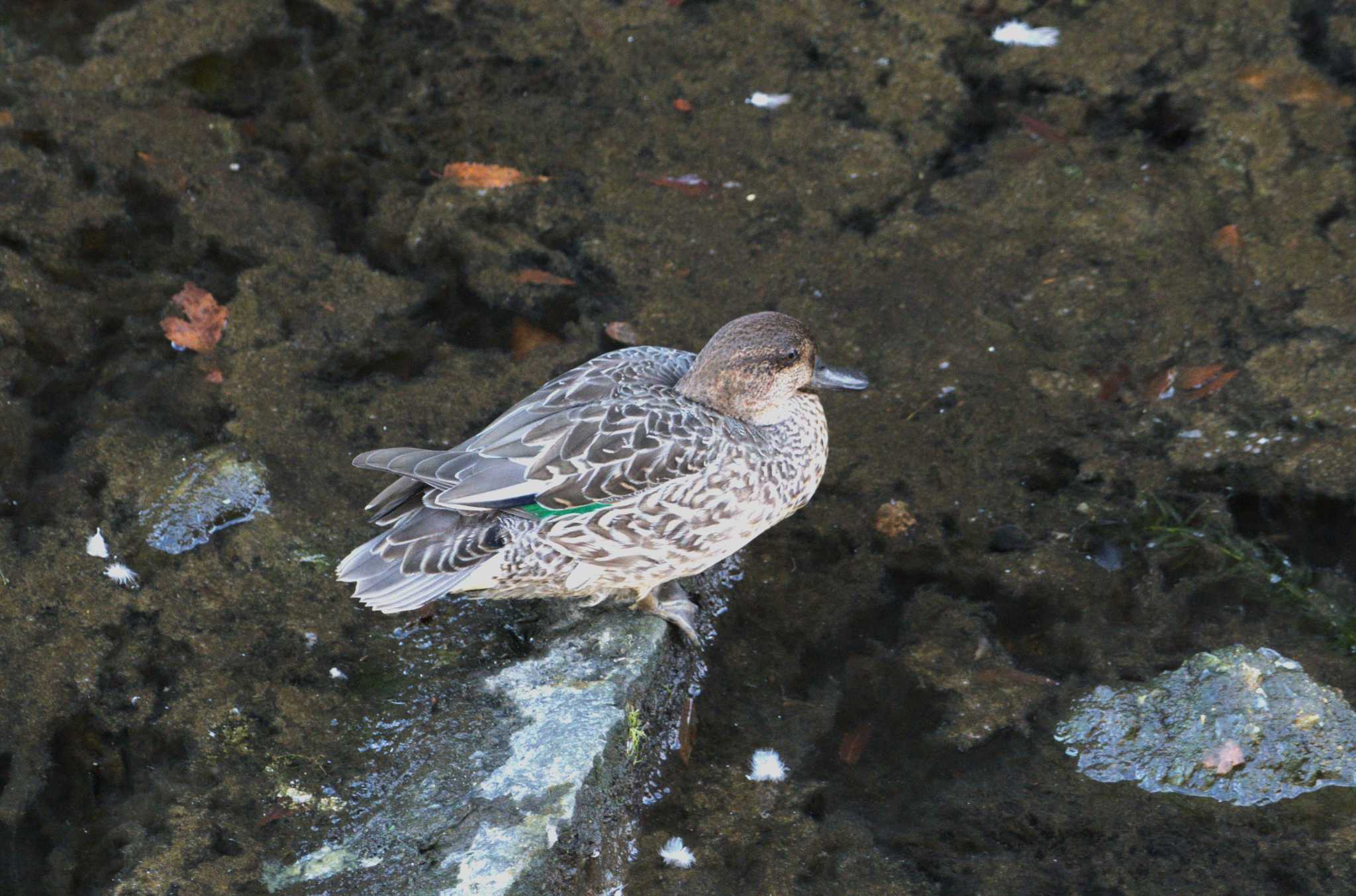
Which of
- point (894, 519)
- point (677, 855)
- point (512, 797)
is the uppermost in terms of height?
point (512, 797)

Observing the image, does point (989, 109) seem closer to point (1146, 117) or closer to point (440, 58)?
point (1146, 117)

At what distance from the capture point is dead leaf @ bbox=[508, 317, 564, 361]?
4.38 m

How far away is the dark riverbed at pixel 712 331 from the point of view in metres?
3.14

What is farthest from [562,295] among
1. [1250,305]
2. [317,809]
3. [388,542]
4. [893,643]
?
[1250,305]

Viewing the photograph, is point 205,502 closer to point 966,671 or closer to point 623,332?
point 623,332

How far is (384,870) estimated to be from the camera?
9.27ft

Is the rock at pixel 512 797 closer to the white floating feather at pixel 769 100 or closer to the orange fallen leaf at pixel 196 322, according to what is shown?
the orange fallen leaf at pixel 196 322

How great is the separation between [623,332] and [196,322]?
1.53 m

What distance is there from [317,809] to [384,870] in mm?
294

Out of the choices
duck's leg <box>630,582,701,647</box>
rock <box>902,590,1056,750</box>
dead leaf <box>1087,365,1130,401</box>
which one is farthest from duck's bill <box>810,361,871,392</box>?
dead leaf <box>1087,365,1130,401</box>

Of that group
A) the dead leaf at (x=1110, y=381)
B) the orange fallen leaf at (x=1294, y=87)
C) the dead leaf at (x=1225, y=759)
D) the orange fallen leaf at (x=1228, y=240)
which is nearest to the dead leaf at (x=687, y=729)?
the dead leaf at (x=1225, y=759)

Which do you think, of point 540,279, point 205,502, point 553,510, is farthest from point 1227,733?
point 205,502

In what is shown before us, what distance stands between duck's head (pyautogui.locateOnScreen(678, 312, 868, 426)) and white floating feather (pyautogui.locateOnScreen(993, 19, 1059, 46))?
2517 millimetres

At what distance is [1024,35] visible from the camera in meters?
5.47
